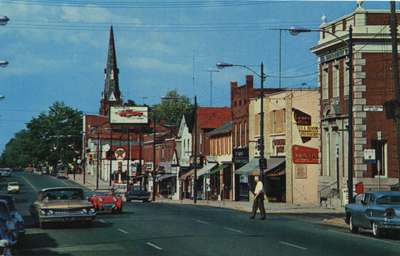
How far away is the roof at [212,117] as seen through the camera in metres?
80.9

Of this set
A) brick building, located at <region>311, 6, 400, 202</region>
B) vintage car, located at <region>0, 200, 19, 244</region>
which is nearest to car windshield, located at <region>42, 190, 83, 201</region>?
vintage car, located at <region>0, 200, 19, 244</region>

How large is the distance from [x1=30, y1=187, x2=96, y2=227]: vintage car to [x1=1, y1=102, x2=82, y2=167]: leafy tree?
142573 millimetres

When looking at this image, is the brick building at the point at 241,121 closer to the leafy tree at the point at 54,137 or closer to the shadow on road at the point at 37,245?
the shadow on road at the point at 37,245

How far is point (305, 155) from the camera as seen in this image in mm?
49094

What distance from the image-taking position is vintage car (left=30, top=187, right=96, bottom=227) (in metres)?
26.6

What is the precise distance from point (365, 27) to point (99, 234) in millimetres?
24151

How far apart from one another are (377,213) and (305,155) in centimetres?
2547

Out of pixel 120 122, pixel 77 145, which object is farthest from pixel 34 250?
pixel 77 145

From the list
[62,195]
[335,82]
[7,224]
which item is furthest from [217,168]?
[7,224]

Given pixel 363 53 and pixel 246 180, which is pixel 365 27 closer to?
pixel 363 53

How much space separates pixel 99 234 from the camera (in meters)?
24.4

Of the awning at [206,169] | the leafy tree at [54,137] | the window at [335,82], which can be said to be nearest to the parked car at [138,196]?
the awning at [206,169]

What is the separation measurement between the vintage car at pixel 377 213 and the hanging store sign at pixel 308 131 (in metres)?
22.4

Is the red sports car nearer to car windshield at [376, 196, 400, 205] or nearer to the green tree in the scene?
car windshield at [376, 196, 400, 205]
